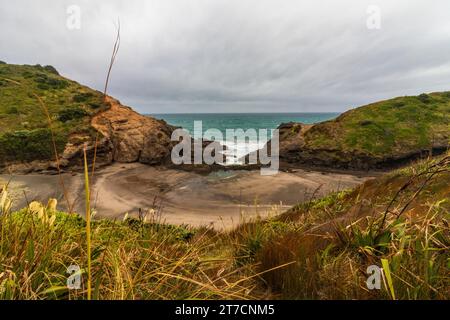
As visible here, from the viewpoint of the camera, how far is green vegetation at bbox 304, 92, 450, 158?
2798cm

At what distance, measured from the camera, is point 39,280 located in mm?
1825

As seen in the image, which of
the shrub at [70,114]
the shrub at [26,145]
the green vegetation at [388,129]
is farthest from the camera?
the shrub at [70,114]

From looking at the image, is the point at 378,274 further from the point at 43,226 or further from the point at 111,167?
the point at 111,167

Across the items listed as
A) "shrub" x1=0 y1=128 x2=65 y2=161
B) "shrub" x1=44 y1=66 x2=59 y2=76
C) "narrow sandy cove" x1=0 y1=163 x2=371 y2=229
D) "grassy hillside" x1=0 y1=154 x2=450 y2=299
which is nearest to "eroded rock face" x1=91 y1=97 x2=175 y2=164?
"narrow sandy cove" x1=0 y1=163 x2=371 y2=229

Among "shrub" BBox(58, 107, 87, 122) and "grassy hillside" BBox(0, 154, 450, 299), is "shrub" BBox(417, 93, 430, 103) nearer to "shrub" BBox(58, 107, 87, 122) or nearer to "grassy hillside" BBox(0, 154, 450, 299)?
"grassy hillside" BBox(0, 154, 450, 299)

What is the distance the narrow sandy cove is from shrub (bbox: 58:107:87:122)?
9006 millimetres

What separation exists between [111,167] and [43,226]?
26.2 m

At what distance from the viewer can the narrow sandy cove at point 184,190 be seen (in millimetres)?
16484

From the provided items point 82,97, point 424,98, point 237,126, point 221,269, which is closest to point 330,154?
point 424,98

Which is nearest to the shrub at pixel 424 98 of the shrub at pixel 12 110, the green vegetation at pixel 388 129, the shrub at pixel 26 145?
the green vegetation at pixel 388 129

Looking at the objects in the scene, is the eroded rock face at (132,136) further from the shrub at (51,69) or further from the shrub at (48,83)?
the shrub at (51,69)

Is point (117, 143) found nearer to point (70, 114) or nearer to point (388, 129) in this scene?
point (70, 114)

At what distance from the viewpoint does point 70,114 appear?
3058cm

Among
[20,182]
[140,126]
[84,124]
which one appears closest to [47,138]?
[84,124]
